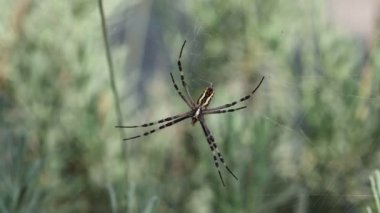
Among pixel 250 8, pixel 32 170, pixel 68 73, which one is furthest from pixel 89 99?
pixel 32 170

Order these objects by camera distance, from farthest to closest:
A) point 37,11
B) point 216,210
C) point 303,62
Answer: point 37,11
point 303,62
point 216,210

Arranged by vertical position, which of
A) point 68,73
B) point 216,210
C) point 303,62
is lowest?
point 216,210

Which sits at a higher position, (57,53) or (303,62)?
(57,53)

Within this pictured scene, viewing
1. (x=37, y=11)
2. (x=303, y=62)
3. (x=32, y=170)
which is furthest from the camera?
(x=37, y=11)

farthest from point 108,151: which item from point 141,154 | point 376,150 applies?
point 376,150

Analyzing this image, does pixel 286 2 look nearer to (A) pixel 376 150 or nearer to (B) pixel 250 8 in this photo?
(B) pixel 250 8

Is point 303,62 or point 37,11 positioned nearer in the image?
point 303,62

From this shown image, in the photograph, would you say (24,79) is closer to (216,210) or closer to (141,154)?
(141,154)
